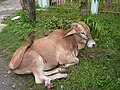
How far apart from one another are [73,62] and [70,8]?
4159mm

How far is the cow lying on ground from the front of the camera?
4.43 meters

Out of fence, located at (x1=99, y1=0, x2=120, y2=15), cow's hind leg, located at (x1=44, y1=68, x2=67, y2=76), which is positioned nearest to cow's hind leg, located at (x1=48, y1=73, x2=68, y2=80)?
cow's hind leg, located at (x1=44, y1=68, x2=67, y2=76)

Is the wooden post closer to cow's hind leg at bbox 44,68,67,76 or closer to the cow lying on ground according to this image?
the cow lying on ground

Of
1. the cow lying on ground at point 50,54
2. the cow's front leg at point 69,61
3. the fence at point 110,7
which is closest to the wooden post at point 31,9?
the cow lying on ground at point 50,54

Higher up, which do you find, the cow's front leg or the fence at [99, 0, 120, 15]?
the fence at [99, 0, 120, 15]

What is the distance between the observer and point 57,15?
8.02m

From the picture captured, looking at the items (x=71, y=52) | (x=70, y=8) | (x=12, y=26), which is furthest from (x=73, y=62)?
(x=70, y=8)

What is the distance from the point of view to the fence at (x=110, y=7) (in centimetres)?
831

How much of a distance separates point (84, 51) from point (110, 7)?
11.3 feet

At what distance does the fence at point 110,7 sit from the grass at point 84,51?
0.30 metres

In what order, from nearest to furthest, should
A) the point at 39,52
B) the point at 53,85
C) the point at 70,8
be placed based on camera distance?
the point at 53,85 → the point at 39,52 → the point at 70,8

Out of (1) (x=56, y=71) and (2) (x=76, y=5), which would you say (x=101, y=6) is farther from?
(1) (x=56, y=71)

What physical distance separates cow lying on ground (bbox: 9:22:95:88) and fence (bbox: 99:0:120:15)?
3.66m

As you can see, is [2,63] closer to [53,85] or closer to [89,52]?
[53,85]
